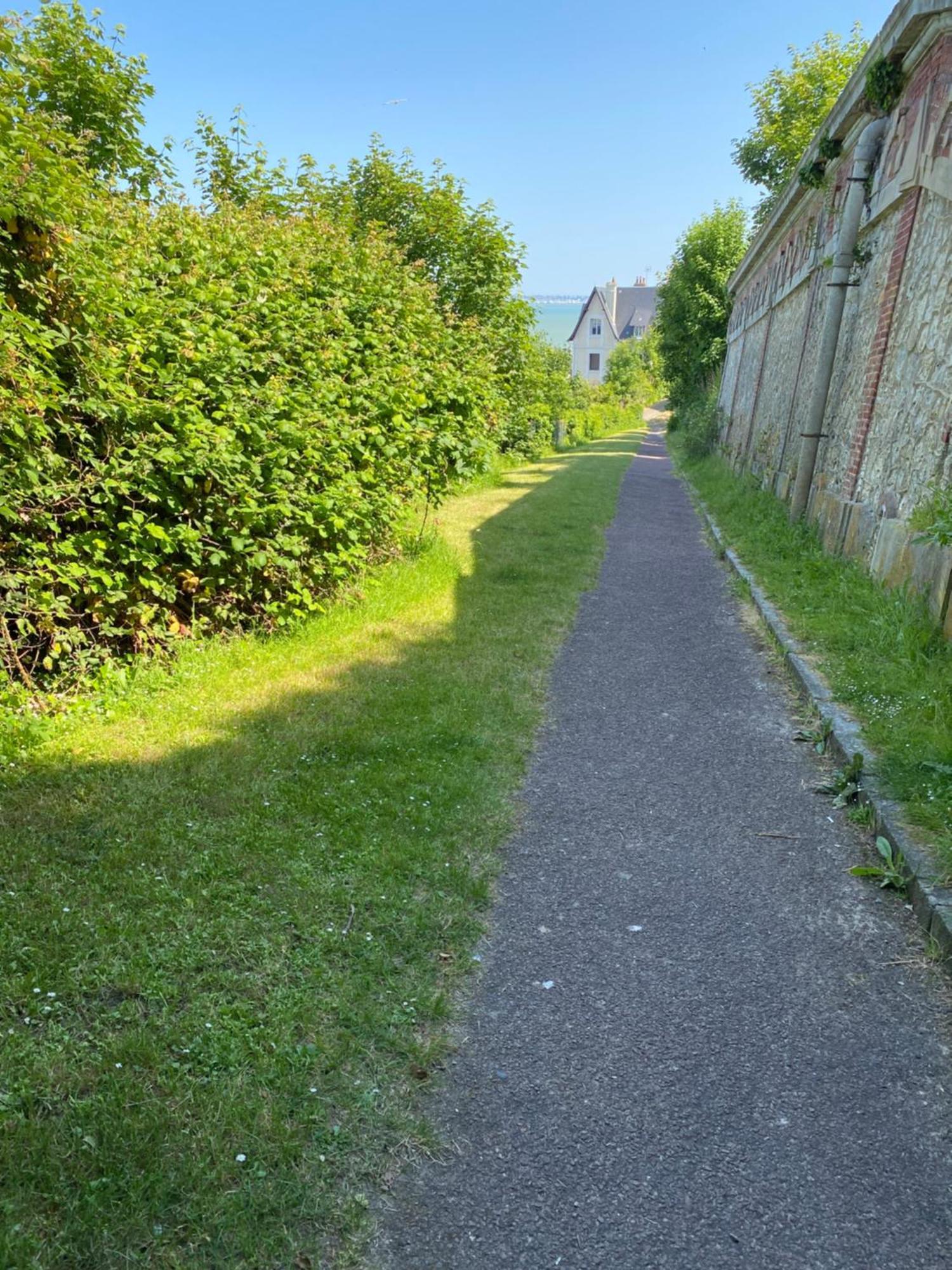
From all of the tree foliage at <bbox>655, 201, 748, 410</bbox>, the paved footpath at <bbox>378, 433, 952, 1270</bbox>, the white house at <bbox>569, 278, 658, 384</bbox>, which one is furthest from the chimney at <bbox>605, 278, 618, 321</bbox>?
the paved footpath at <bbox>378, 433, 952, 1270</bbox>

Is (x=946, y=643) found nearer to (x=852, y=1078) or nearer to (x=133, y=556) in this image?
(x=852, y=1078)

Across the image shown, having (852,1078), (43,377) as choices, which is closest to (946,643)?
(852,1078)

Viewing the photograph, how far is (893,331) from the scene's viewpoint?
726 cm

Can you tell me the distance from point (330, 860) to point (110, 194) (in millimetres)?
5090

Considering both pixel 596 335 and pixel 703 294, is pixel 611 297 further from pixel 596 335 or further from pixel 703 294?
pixel 703 294

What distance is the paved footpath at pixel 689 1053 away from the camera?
1844 mm

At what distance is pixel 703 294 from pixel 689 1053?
97.3ft

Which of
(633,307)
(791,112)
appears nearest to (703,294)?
(791,112)

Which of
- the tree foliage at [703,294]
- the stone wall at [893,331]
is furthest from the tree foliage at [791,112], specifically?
the stone wall at [893,331]

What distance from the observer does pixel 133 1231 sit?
1.73 m

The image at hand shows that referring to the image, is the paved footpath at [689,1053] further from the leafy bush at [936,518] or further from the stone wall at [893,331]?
the stone wall at [893,331]

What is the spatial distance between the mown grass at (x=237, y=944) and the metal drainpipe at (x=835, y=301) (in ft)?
20.7

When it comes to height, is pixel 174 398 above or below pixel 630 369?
below

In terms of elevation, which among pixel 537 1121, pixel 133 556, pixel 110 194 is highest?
pixel 110 194
